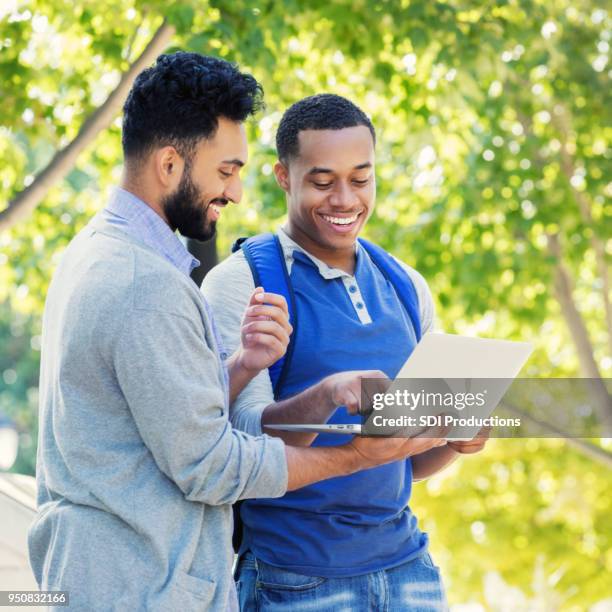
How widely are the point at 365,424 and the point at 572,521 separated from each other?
Result: 1045cm

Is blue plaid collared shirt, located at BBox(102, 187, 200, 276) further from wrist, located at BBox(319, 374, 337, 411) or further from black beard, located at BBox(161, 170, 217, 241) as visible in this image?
wrist, located at BBox(319, 374, 337, 411)

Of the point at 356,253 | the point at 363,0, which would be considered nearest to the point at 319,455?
the point at 356,253

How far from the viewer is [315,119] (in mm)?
2770

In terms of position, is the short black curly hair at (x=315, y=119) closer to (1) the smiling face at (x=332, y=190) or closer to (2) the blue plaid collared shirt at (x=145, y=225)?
(1) the smiling face at (x=332, y=190)

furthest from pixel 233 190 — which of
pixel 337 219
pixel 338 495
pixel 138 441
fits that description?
pixel 338 495

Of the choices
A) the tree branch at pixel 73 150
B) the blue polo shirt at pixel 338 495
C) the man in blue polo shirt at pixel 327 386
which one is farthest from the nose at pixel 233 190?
the tree branch at pixel 73 150

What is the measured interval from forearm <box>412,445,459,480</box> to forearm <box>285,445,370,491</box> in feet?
1.61

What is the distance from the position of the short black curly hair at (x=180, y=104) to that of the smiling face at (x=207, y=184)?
0.07ft

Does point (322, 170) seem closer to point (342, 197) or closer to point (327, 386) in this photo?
point (342, 197)

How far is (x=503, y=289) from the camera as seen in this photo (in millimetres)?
8078

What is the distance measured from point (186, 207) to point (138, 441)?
19.5 inches

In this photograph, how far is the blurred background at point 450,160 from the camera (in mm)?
5742

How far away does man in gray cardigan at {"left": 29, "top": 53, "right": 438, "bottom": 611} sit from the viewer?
2010mm

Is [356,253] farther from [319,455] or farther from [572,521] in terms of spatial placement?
[572,521]
